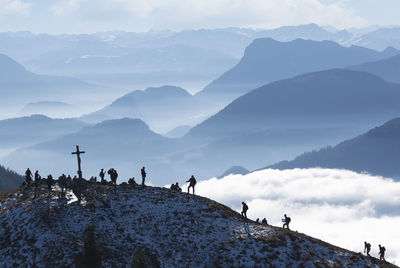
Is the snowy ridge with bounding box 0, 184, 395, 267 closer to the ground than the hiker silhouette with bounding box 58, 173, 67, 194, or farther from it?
closer to the ground

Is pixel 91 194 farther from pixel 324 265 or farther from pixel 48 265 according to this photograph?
pixel 324 265

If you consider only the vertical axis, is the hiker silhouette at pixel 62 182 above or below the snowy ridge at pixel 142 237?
above

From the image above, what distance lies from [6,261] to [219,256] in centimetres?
1971

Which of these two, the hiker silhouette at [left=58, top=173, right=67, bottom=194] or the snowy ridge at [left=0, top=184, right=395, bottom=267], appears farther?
the hiker silhouette at [left=58, top=173, right=67, bottom=194]

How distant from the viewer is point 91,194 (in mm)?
52031

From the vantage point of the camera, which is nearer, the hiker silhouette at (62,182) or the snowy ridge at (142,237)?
the snowy ridge at (142,237)

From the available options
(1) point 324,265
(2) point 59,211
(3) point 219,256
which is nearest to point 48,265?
(2) point 59,211

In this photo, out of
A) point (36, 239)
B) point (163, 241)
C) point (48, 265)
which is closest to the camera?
point (48, 265)

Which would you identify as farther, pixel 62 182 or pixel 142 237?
pixel 62 182

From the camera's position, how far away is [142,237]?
152 ft

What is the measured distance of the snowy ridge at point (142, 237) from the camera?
4225 cm

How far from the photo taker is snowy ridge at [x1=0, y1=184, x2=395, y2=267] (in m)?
42.2

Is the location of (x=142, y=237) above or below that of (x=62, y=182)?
below

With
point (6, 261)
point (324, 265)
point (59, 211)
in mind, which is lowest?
point (324, 265)
